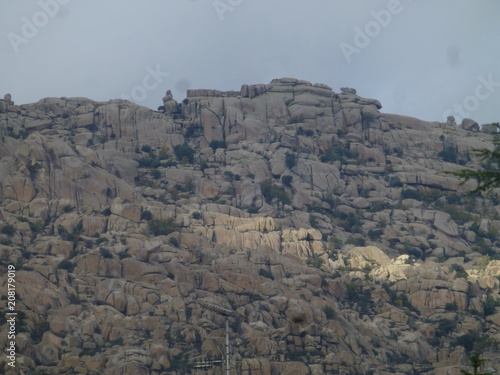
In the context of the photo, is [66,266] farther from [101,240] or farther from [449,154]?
[449,154]

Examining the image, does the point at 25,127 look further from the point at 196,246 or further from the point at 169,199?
the point at 196,246

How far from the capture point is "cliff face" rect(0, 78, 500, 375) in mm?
98125

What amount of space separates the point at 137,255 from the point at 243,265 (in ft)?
36.1

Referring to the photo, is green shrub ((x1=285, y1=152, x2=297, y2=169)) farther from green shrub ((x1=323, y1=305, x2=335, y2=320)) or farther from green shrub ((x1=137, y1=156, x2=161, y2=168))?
green shrub ((x1=323, y1=305, x2=335, y2=320))

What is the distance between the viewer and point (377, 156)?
153 metres

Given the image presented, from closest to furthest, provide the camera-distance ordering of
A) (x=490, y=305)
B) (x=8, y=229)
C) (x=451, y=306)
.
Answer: (x=451, y=306), (x=8, y=229), (x=490, y=305)

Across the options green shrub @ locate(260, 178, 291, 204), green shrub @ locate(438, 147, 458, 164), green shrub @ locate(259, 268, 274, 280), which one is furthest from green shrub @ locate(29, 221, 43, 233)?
green shrub @ locate(438, 147, 458, 164)

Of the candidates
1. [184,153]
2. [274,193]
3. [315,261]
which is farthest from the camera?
[184,153]

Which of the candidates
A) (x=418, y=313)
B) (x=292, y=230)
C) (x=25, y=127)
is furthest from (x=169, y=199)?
(x=418, y=313)

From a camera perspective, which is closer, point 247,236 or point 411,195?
point 247,236

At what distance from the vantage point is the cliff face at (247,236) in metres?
98.1

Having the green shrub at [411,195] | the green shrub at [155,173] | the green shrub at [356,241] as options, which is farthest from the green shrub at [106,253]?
the green shrub at [411,195]

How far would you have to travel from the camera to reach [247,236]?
392 feet

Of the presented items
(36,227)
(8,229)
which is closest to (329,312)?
(36,227)
